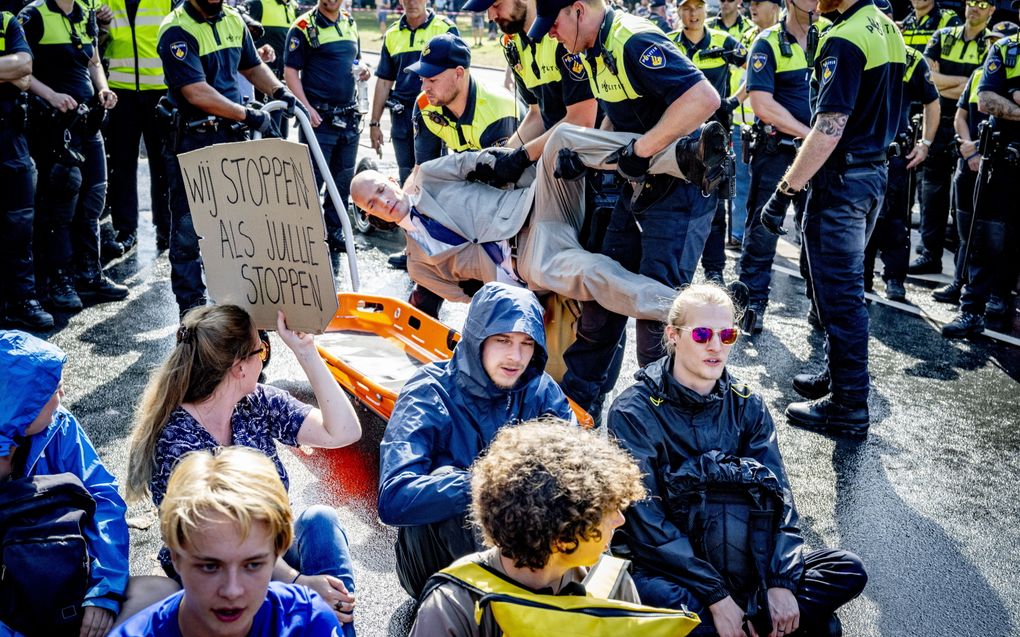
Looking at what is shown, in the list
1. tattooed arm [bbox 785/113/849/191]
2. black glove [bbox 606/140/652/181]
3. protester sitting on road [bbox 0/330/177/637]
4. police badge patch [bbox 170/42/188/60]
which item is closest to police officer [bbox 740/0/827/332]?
tattooed arm [bbox 785/113/849/191]

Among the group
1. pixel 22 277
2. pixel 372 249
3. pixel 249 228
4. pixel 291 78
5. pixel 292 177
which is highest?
pixel 292 177

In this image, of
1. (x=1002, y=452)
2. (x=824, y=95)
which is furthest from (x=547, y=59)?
(x=1002, y=452)

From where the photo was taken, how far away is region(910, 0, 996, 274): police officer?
8836 millimetres

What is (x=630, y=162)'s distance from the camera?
4.59 metres

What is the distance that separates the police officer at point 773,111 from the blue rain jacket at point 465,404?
3817mm

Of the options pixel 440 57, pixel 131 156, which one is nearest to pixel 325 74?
pixel 131 156

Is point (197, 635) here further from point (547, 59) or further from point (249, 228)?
point (547, 59)

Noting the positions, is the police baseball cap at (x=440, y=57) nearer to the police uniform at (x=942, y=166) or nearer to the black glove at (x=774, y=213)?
the black glove at (x=774, y=213)

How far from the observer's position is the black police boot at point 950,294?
7941 millimetres

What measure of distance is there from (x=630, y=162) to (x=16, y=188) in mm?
4187

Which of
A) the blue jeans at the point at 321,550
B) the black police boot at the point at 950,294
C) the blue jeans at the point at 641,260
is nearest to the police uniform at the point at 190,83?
the blue jeans at the point at 641,260

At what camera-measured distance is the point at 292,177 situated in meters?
3.45

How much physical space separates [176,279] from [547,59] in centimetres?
270

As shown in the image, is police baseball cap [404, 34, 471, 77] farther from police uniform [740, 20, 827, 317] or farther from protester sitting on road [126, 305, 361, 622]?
protester sitting on road [126, 305, 361, 622]
